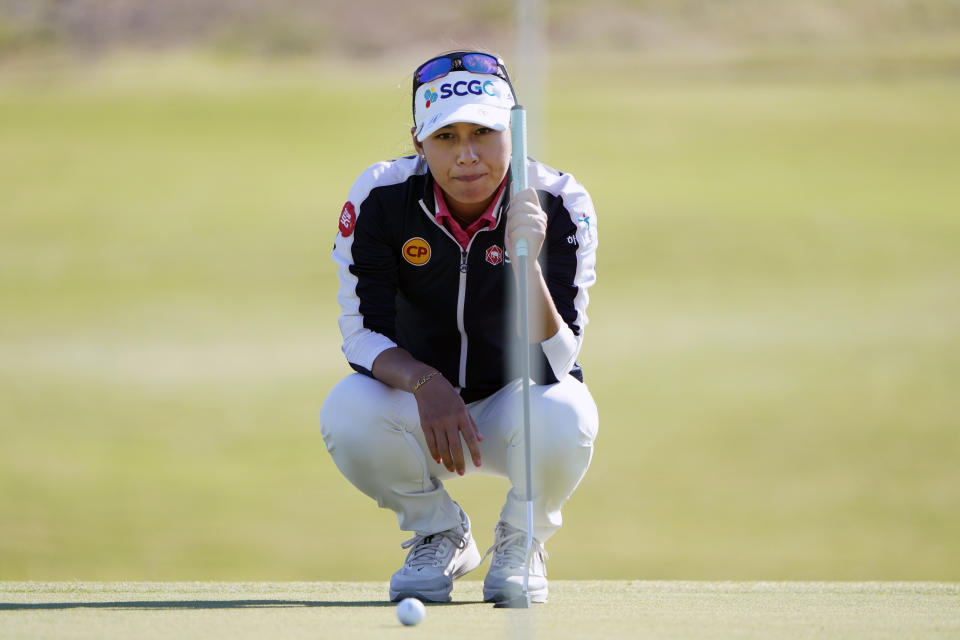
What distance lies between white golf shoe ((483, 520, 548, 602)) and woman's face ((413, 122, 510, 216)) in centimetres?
80

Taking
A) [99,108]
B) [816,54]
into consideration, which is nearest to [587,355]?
[99,108]

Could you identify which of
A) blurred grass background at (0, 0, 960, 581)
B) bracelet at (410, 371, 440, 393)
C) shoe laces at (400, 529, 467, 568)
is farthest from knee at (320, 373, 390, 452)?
blurred grass background at (0, 0, 960, 581)

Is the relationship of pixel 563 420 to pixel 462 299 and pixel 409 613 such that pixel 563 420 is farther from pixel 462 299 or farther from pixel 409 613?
pixel 409 613

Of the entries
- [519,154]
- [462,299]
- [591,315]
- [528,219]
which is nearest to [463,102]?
[519,154]

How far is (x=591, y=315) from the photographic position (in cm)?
Answer: 1362

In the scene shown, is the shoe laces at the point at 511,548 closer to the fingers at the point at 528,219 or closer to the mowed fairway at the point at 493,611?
the mowed fairway at the point at 493,611

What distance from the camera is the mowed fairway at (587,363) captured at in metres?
7.24

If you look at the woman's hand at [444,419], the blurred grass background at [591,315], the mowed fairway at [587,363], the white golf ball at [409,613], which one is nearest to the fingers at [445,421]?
the woman's hand at [444,419]

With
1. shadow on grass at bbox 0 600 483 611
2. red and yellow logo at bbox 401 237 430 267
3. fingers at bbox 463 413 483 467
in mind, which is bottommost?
shadow on grass at bbox 0 600 483 611

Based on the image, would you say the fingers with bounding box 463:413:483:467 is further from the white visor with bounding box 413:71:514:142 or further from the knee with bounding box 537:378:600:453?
the white visor with bounding box 413:71:514:142

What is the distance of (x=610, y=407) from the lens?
10.2 m

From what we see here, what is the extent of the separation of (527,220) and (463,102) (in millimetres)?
333

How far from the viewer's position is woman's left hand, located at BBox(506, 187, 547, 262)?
8.80 feet

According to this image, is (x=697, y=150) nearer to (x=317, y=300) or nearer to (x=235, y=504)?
(x=317, y=300)
